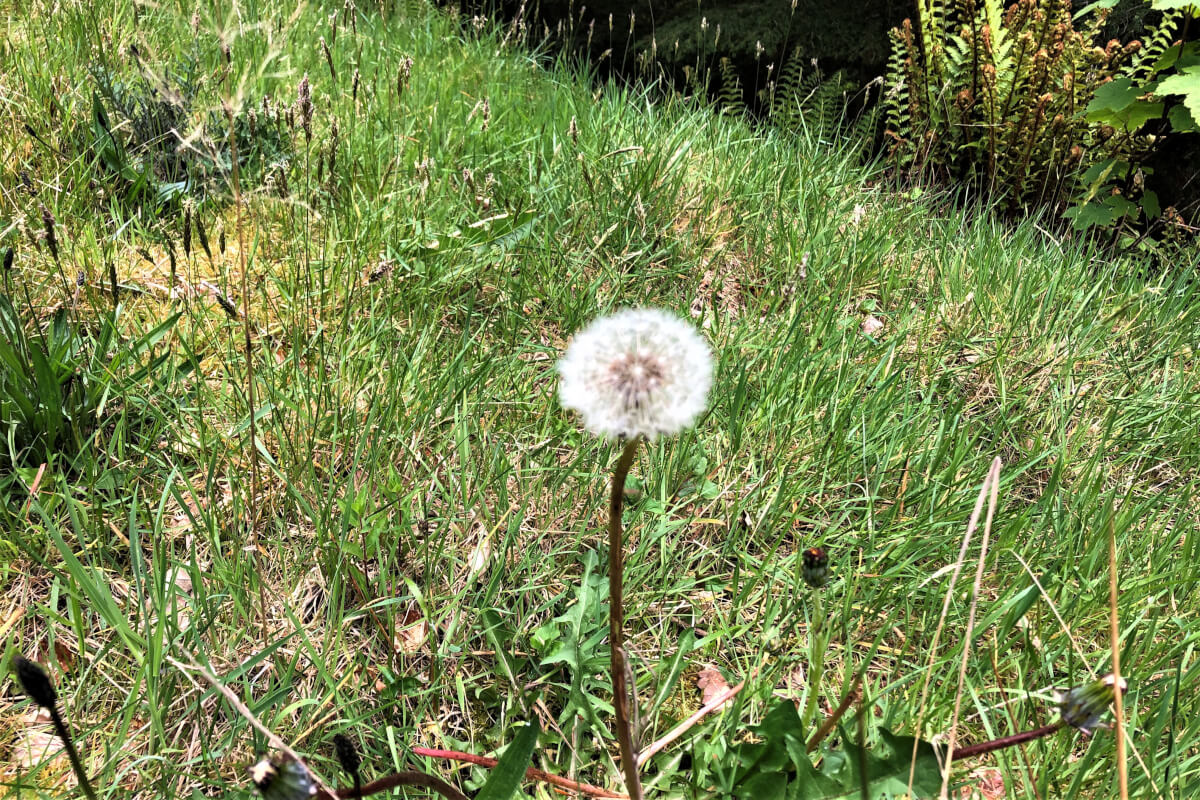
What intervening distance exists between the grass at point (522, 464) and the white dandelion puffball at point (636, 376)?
0.71 meters

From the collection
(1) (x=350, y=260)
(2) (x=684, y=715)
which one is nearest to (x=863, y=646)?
(2) (x=684, y=715)

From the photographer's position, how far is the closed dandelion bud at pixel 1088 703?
2.99ft

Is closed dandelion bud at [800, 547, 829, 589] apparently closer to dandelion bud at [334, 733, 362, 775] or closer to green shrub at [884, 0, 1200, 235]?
Result: dandelion bud at [334, 733, 362, 775]

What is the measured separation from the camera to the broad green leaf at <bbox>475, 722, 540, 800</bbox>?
1.00m

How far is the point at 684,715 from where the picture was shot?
4.64 feet

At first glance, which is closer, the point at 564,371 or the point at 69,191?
the point at 564,371

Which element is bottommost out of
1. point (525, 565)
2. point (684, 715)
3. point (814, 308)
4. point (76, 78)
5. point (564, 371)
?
point (684, 715)

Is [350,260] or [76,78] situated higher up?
[76,78]

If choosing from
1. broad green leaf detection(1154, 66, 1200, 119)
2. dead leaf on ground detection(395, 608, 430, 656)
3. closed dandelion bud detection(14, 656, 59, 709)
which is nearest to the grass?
dead leaf on ground detection(395, 608, 430, 656)

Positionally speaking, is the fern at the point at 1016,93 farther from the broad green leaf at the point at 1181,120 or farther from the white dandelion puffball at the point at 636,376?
the white dandelion puffball at the point at 636,376

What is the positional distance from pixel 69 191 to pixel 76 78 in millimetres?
674

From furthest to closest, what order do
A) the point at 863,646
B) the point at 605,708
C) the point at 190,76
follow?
the point at 190,76 < the point at 863,646 < the point at 605,708

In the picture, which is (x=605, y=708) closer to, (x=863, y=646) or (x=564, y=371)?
(x=863, y=646)

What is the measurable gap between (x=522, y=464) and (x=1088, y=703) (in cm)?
121
